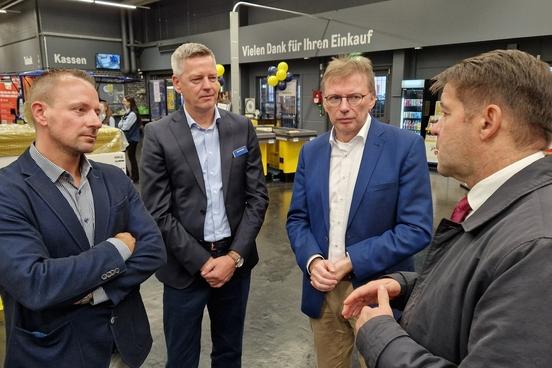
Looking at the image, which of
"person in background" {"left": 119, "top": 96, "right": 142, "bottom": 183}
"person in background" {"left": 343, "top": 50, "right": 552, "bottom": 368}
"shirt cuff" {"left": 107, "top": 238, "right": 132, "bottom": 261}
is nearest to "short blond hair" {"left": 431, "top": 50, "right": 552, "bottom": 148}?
"person in background" {"left": 343, "top": 50, "right": 552, "bottom": 368}

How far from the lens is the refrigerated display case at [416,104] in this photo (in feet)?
25.4

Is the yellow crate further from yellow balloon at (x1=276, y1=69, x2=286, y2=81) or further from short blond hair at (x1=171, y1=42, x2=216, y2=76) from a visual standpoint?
short blond hair at (x1=171, y1=42, x2=216, y2=76)

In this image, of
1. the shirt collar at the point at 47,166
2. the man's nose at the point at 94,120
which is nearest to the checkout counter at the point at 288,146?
the man's nose at the point at 94,120

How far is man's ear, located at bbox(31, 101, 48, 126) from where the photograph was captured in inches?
51.5

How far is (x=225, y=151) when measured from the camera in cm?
185

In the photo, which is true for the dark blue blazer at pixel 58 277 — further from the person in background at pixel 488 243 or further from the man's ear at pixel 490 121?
the man's ear at pixel 490 121

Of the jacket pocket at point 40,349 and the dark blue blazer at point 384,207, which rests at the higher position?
the dark blue blazer at point 384,207

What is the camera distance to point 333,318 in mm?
1692

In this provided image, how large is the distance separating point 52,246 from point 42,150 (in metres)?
0.33

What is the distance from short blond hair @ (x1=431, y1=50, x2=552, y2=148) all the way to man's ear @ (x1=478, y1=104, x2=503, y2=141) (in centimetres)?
1

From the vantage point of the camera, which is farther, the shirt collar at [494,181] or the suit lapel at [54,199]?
the suit lapel at [54,199]

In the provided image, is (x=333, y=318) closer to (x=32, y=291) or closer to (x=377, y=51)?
(x=32, y=291)

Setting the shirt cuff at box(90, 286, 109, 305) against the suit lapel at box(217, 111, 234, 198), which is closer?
the shirt cuff at box(90, 286, 109, 305)

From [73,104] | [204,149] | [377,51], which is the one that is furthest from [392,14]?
[73,104]
